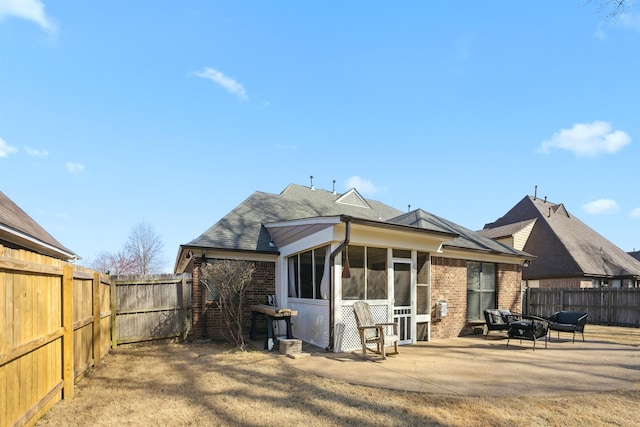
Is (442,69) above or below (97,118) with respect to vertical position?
above

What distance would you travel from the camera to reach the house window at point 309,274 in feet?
28.0

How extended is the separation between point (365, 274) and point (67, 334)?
5768 millimetres

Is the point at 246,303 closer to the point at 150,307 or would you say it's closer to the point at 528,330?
the point at 150,307

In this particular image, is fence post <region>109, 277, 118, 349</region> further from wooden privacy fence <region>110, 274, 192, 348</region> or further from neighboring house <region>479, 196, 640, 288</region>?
neighboring house <region>479, 196, 640, 288</region>

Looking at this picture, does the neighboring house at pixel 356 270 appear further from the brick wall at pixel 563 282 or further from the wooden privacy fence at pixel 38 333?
the brick wall at pixel 563 282

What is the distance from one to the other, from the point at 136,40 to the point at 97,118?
338 centimetres

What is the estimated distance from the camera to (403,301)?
942cm

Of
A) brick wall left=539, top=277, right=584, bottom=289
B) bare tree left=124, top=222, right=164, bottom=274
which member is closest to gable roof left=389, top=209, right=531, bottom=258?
brick wall left=539, top=277, right=584, bottom=289

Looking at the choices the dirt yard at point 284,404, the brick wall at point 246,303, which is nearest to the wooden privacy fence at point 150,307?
the brick wall at point 246,303

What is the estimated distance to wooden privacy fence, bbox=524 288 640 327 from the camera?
50.1 feet

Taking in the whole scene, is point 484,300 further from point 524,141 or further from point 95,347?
point 95,347

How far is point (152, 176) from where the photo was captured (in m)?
15.8

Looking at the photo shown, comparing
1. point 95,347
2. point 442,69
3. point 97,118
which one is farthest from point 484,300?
point 97,118

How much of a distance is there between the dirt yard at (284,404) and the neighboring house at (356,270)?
8.10ft
